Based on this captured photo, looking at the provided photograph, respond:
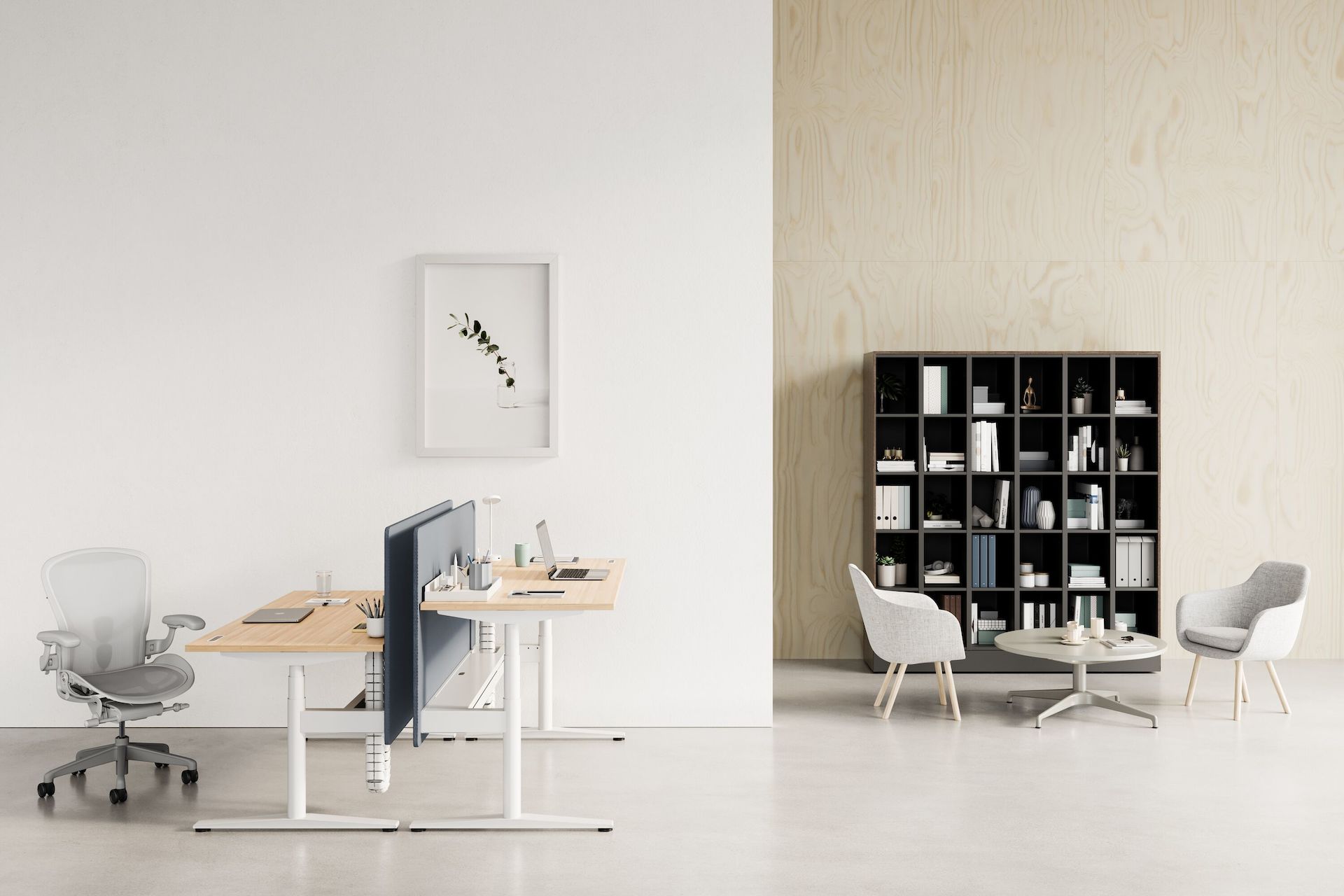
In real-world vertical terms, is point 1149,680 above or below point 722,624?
below

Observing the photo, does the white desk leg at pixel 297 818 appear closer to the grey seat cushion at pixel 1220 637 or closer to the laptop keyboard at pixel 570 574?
the laptop keyboard at pixel 570 574

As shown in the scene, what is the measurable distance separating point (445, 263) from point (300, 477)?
1.35m

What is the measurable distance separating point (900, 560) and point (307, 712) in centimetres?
426

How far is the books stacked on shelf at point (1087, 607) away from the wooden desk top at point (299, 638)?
4.60 meters

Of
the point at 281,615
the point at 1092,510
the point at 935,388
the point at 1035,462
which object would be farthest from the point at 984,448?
the point at 281,615

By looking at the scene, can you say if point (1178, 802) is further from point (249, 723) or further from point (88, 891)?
point (249, 723)

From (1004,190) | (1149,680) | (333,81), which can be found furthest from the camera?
(1004,190)

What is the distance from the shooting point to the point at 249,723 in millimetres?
5457

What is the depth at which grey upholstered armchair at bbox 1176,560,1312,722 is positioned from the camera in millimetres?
5594

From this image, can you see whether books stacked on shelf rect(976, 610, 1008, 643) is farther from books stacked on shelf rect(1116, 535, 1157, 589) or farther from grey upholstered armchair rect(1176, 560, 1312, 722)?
grey upholstered armchair rect(1176, 560, 1312, 722)

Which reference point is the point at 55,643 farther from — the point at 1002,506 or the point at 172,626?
the point at 1002,506

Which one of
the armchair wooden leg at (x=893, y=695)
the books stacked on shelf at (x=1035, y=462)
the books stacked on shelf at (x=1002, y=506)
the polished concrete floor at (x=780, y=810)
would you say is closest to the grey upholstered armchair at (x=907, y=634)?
the armchair wooden leg at (x=893, y=695)

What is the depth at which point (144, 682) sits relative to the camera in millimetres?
4500

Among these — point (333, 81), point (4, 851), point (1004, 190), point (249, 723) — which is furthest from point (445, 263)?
point (1004, 190)
